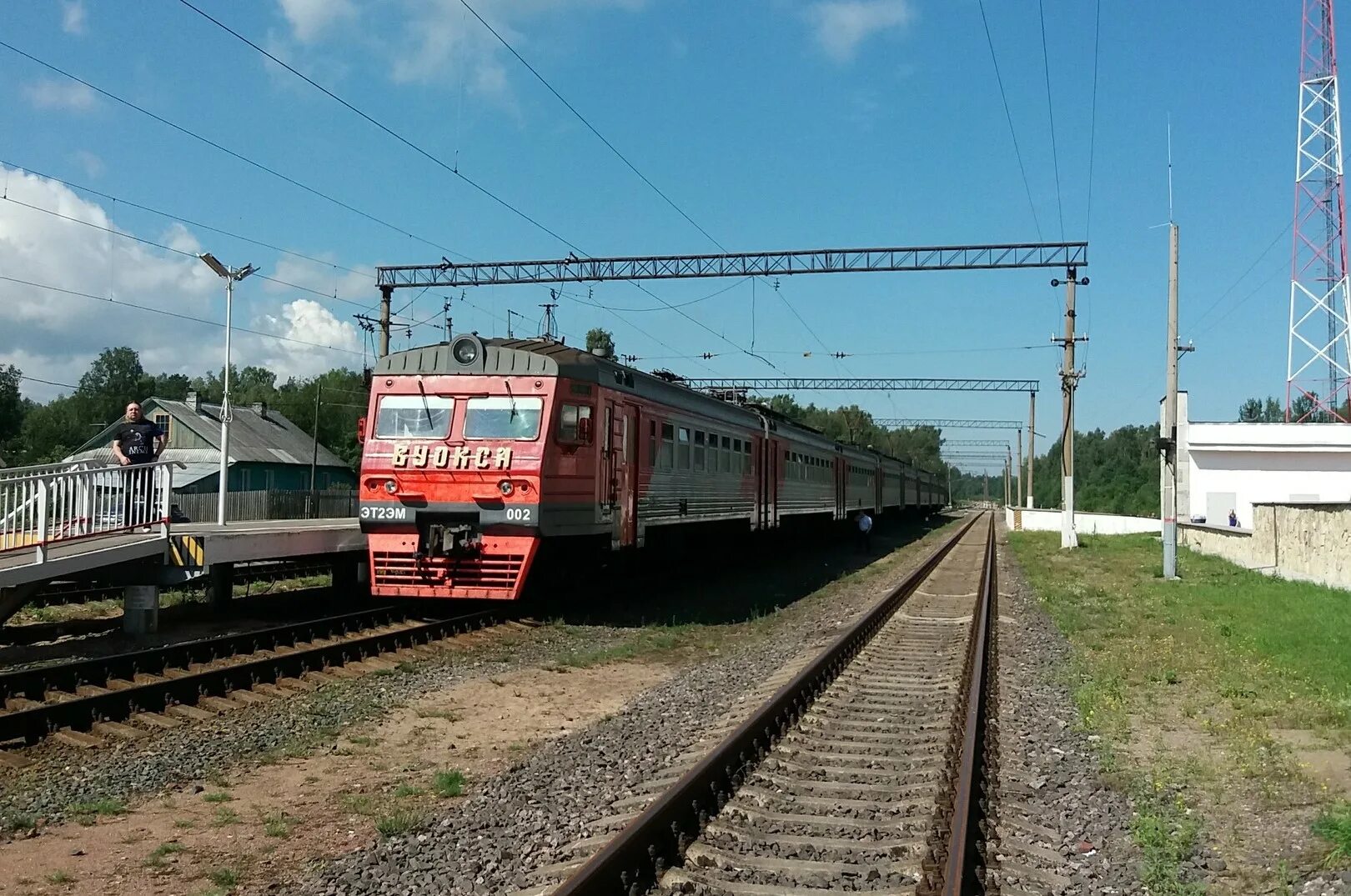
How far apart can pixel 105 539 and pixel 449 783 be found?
6.80m

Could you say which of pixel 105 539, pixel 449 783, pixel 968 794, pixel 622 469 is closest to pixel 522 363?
pixel 622 469

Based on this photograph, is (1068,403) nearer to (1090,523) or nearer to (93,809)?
(1090,523)

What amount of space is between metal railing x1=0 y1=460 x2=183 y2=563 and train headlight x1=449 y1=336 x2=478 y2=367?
11.0 feet

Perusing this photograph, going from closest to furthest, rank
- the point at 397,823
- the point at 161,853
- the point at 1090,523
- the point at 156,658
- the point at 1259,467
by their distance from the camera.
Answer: the point at 161,853, the point at 397,823, the point at 156,658, the point at 1259,467, the point at 1090,523

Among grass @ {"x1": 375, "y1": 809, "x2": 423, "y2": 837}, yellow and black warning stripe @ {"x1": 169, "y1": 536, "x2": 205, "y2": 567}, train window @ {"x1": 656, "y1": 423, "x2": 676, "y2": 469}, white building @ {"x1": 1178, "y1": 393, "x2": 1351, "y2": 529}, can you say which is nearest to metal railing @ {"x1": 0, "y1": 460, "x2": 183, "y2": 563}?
yellow and black warning stripe @ {"x1": 169, "y1": 536, "x2": 205, "y2": 567}

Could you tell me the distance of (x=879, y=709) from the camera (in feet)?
28.4

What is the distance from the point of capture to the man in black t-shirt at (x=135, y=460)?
11680mm

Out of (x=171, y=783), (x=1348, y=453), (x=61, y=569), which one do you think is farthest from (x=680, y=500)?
(x=1348, y=453)

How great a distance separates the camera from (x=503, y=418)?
41.4 feet

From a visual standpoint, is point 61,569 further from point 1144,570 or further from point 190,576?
point 1144,570

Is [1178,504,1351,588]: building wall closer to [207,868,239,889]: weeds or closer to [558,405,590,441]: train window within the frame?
[558,405,590,441]: train window

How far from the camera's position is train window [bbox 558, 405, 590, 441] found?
41.3 ft

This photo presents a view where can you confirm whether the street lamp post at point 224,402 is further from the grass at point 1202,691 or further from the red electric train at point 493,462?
the grass at point 1202,691

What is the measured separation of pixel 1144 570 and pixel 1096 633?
11.4 metres
